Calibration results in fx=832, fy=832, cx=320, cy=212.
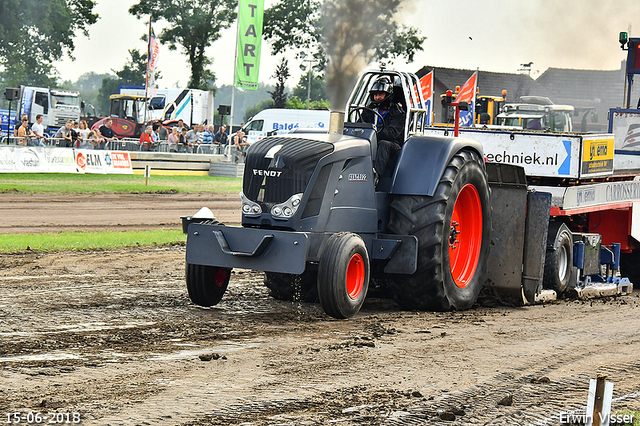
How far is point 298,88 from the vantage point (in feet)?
283

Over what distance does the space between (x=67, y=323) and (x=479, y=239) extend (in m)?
4.05

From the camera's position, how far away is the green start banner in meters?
25.3

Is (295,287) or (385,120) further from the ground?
(385,120)

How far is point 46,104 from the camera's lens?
41000 mm

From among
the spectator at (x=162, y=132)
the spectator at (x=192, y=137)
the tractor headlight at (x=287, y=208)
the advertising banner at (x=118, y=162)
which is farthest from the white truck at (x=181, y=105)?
the tractor headlight at (x=287, y=208)

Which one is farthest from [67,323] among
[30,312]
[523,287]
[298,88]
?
[298,88]

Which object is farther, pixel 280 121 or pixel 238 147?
pixel 280 121

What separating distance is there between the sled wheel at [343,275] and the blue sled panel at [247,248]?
213mm

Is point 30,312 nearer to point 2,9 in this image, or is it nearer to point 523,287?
point 523,287

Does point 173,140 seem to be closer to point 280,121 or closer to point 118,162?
point 118,162

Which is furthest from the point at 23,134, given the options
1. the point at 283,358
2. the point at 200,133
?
the point at 283,358

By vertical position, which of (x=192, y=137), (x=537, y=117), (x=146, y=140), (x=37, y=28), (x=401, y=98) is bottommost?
(x=401, y=98)

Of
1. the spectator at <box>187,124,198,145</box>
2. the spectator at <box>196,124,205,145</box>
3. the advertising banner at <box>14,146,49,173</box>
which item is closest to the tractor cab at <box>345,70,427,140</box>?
the advertising banner at <box>14,146,49,173</box>

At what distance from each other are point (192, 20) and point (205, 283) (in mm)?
47861
